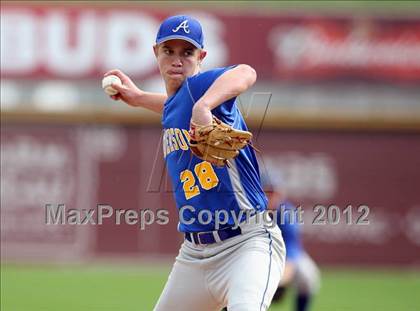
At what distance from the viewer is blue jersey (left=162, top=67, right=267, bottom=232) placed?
4059 mm

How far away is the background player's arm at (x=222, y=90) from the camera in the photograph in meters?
3.65

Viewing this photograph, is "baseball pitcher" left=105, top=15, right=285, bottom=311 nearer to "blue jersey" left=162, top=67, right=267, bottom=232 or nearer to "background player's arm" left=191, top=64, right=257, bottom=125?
"blue jersey" left=162, top=67, right=267, bottom=232

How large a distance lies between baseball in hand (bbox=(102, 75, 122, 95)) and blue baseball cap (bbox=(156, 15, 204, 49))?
0.73 metres

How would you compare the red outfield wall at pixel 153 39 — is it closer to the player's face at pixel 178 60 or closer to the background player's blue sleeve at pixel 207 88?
the player's face at pixel 178 60

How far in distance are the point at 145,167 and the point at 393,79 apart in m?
4.75

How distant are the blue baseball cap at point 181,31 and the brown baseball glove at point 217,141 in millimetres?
433

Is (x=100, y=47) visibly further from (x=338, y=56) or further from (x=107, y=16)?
(x=338, y=56)

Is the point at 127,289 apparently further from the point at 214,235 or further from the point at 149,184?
the point at 214,235

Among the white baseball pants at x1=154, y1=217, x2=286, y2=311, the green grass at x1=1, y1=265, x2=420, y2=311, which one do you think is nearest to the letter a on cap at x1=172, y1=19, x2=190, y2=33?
the white baseball pants at x1=154, y1=217, x2=286, y2=311

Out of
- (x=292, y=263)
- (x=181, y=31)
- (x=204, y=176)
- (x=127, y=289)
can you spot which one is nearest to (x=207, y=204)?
(x=204, y=176)

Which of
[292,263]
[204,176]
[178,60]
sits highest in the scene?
[178,60]

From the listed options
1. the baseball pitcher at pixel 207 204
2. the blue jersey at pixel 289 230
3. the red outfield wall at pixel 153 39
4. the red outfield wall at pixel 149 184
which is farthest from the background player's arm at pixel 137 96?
the red outfield wall at pixel 153 39

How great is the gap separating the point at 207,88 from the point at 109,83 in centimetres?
96

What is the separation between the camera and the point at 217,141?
3.71 m
